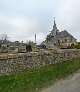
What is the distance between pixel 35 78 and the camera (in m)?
24.5

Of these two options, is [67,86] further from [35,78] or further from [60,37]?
[60,37]

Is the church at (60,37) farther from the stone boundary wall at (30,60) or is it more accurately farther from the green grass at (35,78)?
the green grass at (35,78)

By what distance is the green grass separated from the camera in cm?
2158

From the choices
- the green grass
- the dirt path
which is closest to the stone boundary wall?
the green grass

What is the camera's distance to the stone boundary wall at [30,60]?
25.2 metres

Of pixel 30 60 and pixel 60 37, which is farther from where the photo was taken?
pixel 60 37

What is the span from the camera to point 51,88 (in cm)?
2216

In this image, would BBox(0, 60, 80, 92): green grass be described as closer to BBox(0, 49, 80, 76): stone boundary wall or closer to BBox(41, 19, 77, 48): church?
BBox(0, 49, 80, 76): stone boundary wall

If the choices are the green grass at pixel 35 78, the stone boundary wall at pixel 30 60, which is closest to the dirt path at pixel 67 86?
the green grass at pixel 35 78

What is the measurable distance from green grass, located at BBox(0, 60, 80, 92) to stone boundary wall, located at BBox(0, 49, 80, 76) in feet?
2.49

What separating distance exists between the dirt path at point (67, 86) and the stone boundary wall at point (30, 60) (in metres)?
4.95

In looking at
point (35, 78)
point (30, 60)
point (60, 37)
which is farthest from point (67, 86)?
point (60, 37)

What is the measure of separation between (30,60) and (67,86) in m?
6.78

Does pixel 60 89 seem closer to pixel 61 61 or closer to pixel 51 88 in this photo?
pixel 51 88
